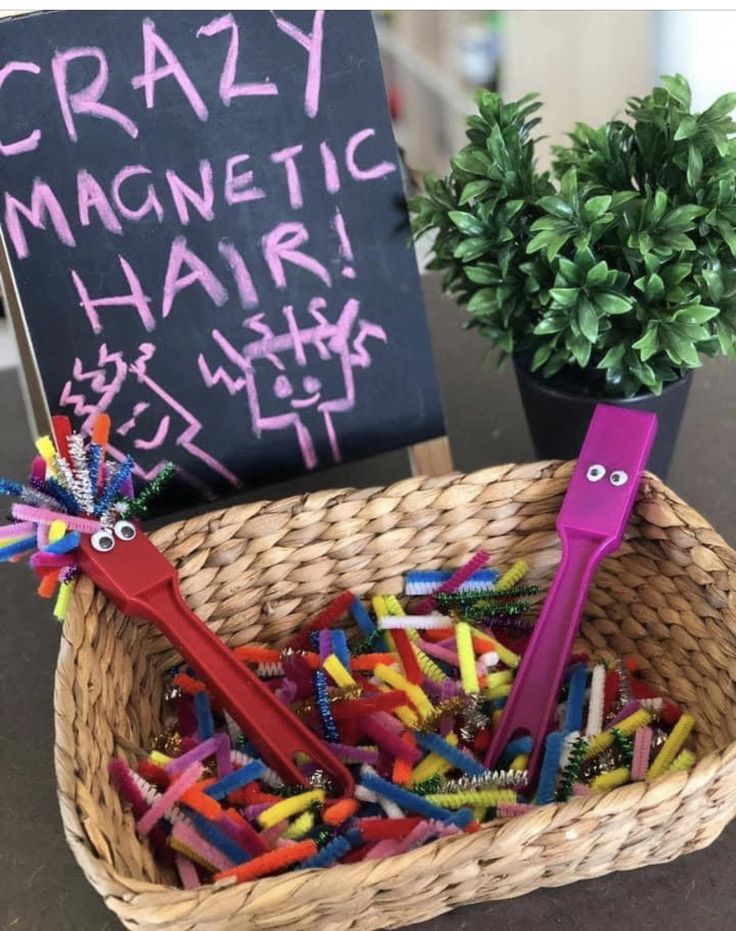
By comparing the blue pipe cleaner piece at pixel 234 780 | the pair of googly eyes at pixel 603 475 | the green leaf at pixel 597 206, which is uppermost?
the green leaf at pixel 597 206

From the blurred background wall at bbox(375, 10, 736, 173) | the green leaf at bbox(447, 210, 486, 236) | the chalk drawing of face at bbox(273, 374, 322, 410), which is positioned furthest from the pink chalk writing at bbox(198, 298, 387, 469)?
the blurred background wall at bbox(375, 10, 736, 173)

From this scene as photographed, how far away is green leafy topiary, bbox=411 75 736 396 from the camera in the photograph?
0.70 meters

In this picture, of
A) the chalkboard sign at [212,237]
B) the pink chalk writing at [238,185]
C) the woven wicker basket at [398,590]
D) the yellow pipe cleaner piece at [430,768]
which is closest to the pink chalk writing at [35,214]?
the chalkboard sign at [212,237]

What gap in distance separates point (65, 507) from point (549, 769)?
1.10ft

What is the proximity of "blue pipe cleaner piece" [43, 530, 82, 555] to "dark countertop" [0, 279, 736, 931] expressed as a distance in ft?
0.52

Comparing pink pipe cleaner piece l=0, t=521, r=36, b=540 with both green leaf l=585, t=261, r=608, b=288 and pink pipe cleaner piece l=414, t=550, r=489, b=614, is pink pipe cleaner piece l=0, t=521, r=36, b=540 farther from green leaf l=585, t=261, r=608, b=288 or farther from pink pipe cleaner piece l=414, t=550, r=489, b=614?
green leaf l=585, t=261, r=608, b=288

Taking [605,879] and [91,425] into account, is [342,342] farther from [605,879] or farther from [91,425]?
[605,879]

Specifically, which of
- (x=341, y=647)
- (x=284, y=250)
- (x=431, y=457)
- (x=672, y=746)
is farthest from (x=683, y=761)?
(x=284, y=250)

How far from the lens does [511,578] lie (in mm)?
753

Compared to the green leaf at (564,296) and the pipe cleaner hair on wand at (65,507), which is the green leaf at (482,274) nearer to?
the green leaf at (564,296)

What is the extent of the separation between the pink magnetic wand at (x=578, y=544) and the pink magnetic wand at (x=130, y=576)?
4.6 inches

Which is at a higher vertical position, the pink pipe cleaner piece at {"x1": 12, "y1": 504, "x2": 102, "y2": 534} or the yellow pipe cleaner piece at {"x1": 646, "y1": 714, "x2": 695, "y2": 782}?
the pink pipe cleaner piece at {"x1": 12, "y1": 504, "x2": 102, "y2": 534}

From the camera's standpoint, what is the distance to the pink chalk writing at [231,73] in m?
0.72

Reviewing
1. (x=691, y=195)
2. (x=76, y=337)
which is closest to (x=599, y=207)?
(x=691, y=195)
